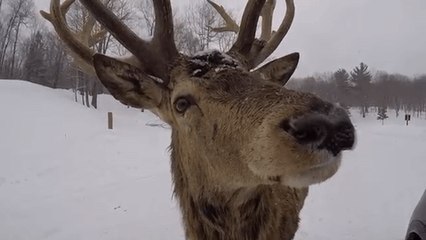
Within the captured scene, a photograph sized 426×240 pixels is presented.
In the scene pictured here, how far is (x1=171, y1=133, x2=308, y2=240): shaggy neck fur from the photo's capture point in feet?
10.2

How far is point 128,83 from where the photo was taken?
334cm

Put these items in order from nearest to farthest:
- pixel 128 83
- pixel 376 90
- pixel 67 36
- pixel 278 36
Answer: pixel 128 83 < pixel 67 36 < pixel 278 36 < pixel 376 90

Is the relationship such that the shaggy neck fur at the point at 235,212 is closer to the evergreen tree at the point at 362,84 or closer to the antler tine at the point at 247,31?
the antler tine at the point at 247,31

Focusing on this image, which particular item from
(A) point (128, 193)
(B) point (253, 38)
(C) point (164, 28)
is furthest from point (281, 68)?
(A) point (128, 193)

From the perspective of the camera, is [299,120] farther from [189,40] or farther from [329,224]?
[189,40]

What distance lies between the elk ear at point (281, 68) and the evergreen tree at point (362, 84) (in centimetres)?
5404

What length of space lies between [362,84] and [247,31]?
66.0 meters

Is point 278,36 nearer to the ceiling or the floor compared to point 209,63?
nearer to the ceiling

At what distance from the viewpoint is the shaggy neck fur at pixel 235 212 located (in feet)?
10.2

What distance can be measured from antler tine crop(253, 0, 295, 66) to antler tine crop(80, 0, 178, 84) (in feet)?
4.13

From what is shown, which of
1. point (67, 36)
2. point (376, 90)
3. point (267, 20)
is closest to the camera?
point (67, 36)

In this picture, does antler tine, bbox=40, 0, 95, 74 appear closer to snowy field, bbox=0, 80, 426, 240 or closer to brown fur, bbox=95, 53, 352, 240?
brown fur, bbox=95, 53, 352, 240

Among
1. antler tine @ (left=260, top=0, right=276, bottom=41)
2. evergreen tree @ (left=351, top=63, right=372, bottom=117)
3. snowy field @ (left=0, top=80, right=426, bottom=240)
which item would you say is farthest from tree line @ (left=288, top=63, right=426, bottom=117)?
antler tine @ (left=260, top=0, right=276, bottom=41)

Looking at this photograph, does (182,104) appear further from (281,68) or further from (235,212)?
(281,68)
